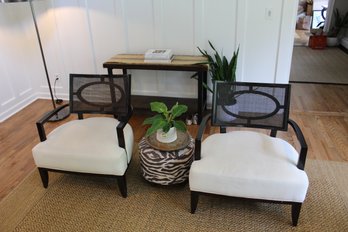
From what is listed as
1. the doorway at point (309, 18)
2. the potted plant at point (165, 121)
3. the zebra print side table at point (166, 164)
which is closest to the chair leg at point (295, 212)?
the zebra print side table at point (166, 164)

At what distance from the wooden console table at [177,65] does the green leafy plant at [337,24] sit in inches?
163

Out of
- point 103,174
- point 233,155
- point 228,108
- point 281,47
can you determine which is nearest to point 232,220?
point 233,155

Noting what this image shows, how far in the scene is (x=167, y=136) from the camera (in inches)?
81.7

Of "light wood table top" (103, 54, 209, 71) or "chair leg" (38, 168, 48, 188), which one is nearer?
"chair leg" (38, 168, 48, 188)

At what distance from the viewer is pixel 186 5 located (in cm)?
299

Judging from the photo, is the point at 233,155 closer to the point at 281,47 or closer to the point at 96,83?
the point at 96,83

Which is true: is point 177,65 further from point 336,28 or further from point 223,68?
point 336,28

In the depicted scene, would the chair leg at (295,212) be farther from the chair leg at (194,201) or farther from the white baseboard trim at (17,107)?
the white baseboard trim at (17,107)

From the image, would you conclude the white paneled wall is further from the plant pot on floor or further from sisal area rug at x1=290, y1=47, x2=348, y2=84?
the plant pot on floor

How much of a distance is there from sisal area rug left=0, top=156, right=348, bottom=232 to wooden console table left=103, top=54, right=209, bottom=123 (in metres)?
1.13

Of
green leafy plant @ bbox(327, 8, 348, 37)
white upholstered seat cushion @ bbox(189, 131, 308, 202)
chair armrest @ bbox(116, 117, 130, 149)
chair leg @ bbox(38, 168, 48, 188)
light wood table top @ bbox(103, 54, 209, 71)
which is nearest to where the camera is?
white upholstered seat cushion @ bbox(189, 131, 308, 202)

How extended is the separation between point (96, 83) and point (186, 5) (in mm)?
1314

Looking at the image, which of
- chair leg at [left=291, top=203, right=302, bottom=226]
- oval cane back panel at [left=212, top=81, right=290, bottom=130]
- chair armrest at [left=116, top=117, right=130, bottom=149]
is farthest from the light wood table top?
chair leg at [left=291, top=203, right=302, bottom=226]

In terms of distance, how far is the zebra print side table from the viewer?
2.04 meters
